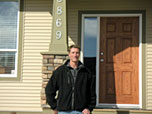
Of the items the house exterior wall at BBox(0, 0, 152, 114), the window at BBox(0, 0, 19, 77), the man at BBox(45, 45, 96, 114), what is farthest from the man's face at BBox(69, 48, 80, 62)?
the window at BBox(0, 0, 19, 77)

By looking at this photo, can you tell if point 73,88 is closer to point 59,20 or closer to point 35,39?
point 59,20

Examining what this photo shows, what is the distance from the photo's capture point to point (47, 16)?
6273 millimetres

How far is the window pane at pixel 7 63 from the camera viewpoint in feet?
20.6

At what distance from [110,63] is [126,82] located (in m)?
0.66

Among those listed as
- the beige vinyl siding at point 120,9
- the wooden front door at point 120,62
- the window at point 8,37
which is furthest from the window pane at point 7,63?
the wooden front door at point 120,62

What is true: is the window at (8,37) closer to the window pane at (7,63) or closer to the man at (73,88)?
the window pane at (7,63)

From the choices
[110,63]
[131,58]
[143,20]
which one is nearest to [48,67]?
[110,63]

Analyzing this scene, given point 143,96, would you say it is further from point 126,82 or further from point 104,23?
point 104,23

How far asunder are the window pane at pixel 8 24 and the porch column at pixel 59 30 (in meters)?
1.92

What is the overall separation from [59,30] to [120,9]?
208cm

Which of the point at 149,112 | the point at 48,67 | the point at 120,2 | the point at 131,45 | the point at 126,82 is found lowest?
the point at 149,112

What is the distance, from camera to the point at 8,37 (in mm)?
6320

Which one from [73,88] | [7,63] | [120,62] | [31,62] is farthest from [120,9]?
[73,88]

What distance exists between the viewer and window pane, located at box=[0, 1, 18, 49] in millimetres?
6305
